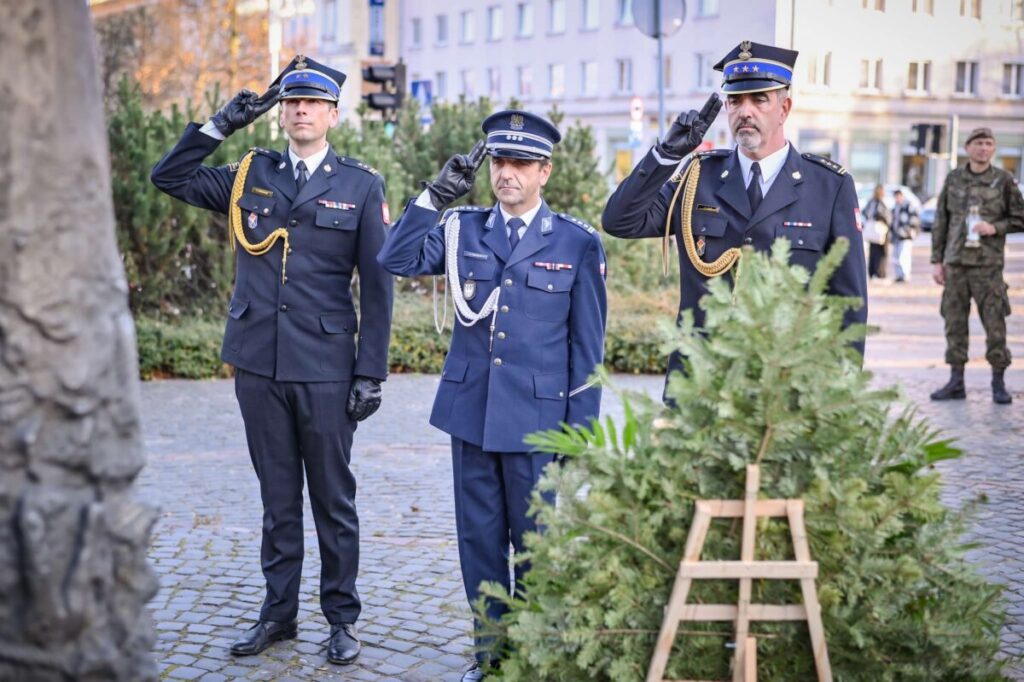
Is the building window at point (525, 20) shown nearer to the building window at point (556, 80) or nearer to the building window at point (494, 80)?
the building window at point (556, 80)

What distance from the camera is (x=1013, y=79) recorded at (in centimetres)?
1300

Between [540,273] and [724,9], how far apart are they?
6.26m

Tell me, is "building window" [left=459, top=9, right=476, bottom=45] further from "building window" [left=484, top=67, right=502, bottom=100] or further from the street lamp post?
the street lamp post

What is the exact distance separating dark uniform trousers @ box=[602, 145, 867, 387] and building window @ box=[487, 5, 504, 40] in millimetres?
61528

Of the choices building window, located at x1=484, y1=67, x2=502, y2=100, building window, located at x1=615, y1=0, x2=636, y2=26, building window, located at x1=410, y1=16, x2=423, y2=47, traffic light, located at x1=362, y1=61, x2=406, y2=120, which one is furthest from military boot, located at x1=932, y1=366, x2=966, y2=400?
building window, located at x1=410, y1=16, x2=423, y2=47

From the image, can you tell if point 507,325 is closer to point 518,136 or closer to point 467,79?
point 518,136

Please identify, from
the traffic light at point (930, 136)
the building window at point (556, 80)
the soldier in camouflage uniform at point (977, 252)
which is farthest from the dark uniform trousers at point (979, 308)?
the building window at point (556, 80)

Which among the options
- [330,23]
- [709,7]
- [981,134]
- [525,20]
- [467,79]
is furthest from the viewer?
[330,23]

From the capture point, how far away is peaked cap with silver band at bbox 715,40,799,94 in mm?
4883

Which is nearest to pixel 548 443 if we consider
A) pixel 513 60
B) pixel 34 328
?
pixel 34 328

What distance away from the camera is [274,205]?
5.22 metres

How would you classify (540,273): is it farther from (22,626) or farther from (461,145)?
(461,145)

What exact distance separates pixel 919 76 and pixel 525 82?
50.0 metres

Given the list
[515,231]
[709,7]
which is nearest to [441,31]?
[709,7]
